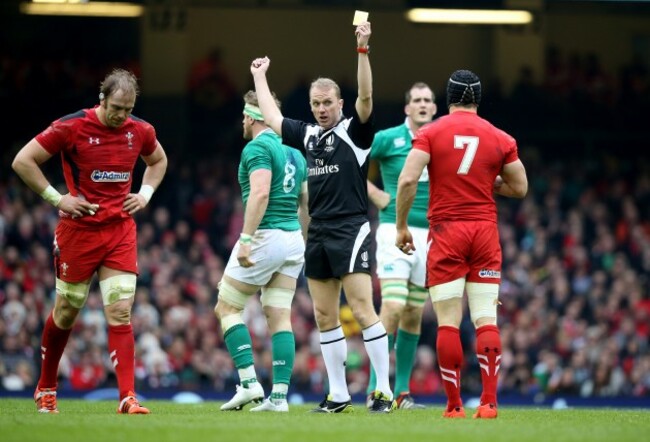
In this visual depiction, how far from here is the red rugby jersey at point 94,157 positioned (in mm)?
9484

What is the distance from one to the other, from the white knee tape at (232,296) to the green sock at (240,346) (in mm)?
201

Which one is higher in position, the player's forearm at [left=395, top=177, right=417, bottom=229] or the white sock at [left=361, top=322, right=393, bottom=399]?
the player's forearm at [left=395, top=177, right=417, bottom=229]

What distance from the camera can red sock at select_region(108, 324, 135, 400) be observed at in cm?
937

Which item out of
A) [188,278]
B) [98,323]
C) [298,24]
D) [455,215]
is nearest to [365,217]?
[455,215]

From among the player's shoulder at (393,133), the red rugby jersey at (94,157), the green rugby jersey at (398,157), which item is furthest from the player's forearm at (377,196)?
the red rugby jersey at (94,157)

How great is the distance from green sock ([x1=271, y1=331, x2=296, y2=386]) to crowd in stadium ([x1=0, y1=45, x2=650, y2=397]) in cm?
723

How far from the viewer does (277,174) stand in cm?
1016

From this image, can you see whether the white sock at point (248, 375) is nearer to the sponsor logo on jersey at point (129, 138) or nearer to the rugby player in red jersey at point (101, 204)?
the rugby player in red jersey at point (101, 204)

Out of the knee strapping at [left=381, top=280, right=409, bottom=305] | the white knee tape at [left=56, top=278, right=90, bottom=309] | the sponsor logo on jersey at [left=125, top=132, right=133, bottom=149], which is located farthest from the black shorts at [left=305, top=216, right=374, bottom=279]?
the white knee tape at [left=56, top=278, right=90, bottom=309]

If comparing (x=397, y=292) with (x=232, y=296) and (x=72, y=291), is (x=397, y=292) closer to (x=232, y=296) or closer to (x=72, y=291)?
(x=232, y=296)

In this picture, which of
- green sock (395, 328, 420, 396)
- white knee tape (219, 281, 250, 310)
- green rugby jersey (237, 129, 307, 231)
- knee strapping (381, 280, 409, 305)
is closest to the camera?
green rugby jersey (237, 129, 307, 231)

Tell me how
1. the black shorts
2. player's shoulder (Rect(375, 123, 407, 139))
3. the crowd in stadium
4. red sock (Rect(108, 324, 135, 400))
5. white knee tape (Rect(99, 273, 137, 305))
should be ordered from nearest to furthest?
red sock (Rect(108, 324, 135, 400)), white knee tape (Rect(99, 273, 137, 305)), the black shorts, player's shoulder (Rect(375, 123, 407, 139)), the crowd in stadium

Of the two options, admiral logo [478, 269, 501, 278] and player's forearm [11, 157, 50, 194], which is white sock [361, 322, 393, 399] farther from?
player's forearm [11, 157, 50, 194]

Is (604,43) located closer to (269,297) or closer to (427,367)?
(427,367)
